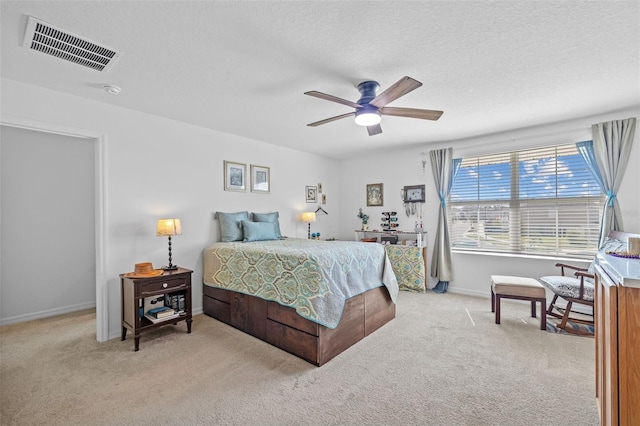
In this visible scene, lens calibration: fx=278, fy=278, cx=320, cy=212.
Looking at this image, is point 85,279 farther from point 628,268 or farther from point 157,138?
point 628,268

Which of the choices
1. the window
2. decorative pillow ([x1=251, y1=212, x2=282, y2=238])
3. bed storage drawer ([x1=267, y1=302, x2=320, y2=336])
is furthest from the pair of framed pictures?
the window

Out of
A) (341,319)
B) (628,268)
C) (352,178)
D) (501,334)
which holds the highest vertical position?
(352,178)

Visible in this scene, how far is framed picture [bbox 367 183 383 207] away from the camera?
18.1 feet

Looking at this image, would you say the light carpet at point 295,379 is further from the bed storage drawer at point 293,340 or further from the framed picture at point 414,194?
the framed picture at point 414,194

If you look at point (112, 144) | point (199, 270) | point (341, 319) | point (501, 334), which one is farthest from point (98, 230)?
point (501, 334)

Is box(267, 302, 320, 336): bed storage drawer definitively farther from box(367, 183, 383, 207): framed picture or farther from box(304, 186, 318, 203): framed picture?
box(367, 183, 383, 207): framed picture

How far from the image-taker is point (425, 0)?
160 centimetres

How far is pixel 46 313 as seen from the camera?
3559 mm

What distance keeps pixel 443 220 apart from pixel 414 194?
700 mm

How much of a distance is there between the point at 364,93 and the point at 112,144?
9.00 ft

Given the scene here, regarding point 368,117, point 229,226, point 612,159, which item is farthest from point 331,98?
point 612,159

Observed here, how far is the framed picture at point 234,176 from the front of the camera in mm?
4086

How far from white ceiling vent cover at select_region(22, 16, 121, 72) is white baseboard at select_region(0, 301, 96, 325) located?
10.6 ft

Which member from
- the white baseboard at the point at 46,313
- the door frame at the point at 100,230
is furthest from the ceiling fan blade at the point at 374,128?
the white baseboard at the point at 46,313
